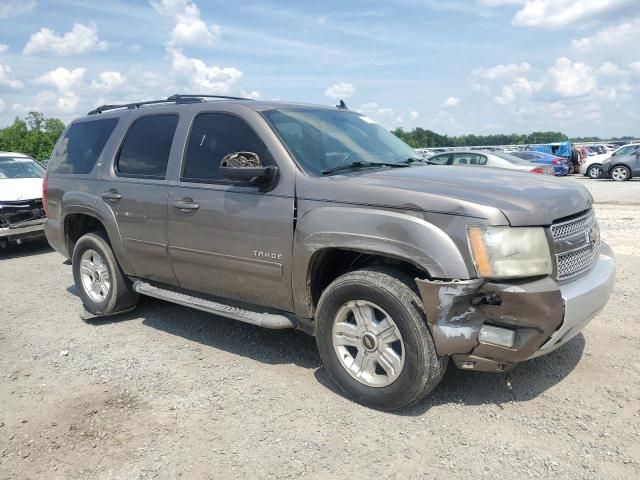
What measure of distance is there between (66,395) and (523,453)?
309cm

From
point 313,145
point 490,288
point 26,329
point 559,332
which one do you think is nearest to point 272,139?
point 313,145

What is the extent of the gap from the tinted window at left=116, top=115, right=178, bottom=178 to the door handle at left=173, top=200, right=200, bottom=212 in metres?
0.40

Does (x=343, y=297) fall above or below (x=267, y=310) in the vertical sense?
above

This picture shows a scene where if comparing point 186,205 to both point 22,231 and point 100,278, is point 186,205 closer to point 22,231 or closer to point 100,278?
point 100,278

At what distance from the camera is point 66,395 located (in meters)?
3.96

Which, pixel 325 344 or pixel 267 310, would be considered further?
pixel 267 310

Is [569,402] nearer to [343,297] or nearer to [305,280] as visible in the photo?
[343,297]

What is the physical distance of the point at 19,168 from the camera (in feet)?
34.8

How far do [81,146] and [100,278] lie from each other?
1.42m

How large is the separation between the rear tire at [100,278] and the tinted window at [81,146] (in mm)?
758

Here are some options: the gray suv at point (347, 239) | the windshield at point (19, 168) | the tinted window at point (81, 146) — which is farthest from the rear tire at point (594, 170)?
the tinted window at point (81, 146)

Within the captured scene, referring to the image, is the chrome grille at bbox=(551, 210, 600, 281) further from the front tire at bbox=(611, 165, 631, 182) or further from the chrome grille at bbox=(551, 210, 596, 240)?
the front tire at bbox=(611, 165, 631, 182)

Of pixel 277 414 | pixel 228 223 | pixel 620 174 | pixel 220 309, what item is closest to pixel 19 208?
pixel 220 309

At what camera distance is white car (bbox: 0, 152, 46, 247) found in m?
9.15
